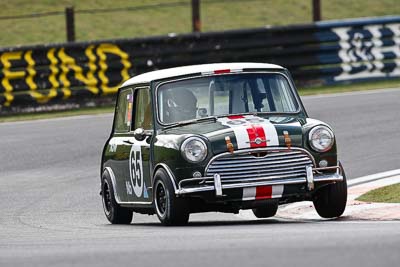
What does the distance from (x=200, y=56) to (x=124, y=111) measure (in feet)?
36.5

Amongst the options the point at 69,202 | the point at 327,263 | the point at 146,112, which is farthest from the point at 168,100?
the point at 327,263

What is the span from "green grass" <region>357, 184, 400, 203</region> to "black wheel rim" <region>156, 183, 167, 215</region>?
2.27 meters

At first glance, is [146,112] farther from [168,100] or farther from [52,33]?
[52,33]

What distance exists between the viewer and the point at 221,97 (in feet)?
37.3

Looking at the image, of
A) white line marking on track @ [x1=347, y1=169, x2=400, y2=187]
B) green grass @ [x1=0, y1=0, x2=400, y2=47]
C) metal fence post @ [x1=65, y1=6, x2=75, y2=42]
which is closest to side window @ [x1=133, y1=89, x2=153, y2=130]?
white line marking on track @ [x1=347, y1=169, x2=400, y2=187]

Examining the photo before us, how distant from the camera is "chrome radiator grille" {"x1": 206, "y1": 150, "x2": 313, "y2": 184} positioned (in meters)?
10.3

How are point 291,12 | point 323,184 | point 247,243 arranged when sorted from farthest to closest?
1. point 291,12
2. point 323,184
3. point 247,243

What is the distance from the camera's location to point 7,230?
11.4 metres

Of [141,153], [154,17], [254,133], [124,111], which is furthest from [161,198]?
[154,17]

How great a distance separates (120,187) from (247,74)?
1.72 m

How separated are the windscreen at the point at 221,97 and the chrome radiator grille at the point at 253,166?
939 mm

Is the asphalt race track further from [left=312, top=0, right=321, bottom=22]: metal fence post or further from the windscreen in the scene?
[left=312, top=0, right=321, bottom=22]: metal fence post

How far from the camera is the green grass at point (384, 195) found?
468 inches

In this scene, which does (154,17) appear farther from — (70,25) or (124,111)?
(124,111)
